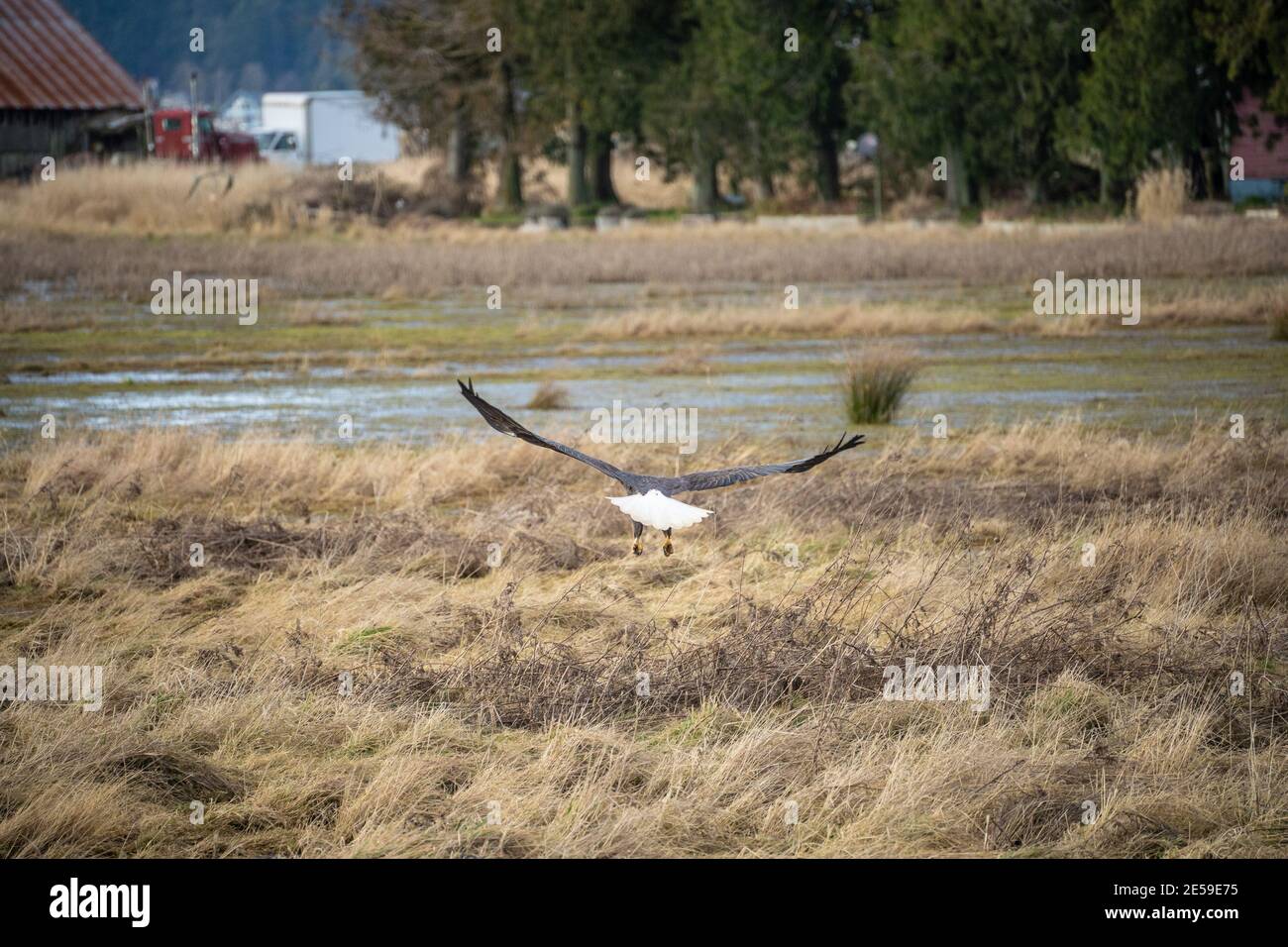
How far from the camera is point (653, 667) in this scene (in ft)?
26.2

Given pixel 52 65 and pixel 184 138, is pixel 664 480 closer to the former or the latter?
pixel 52 65

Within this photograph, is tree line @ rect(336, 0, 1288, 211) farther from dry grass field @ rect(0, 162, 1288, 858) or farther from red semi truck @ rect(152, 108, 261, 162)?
dry grass field @ rect(0, 162, 1288, 858)

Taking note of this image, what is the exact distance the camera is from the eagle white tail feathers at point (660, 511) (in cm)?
565

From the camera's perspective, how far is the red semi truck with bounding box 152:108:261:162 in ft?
197

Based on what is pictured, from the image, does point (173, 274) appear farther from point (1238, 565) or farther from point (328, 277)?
point (1238, 565)

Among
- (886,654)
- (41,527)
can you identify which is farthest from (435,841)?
(41,527)

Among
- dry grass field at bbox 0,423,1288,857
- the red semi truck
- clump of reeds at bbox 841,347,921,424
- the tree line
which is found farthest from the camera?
the red semi truck

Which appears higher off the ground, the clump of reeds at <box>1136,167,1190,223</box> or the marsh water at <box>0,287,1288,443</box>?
the clump of reeds at <box>1136,167,1190,223</box>

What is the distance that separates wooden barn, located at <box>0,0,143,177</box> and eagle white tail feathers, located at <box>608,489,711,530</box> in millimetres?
52844

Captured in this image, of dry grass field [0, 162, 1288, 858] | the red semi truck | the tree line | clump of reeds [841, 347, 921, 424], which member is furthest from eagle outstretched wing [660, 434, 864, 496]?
the red semi truck

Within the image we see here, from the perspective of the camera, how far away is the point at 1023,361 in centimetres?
2097

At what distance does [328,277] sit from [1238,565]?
80.9 ft
